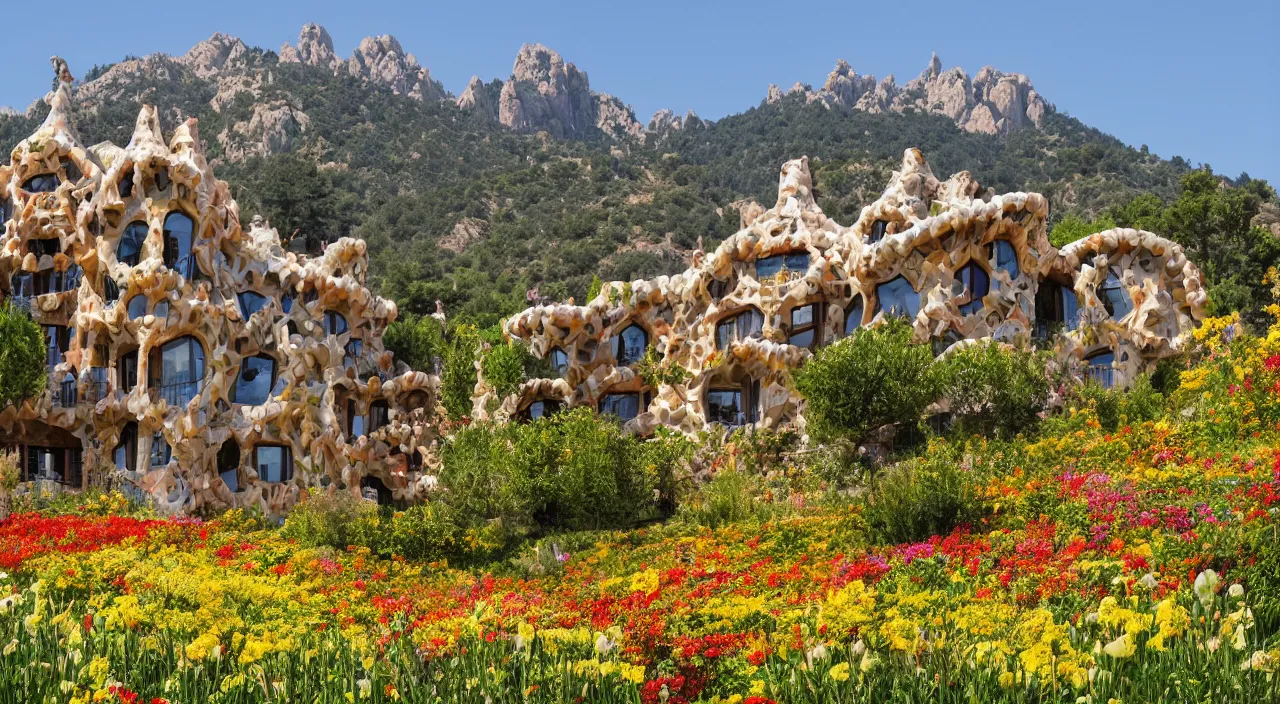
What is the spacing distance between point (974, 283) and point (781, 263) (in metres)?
7.61

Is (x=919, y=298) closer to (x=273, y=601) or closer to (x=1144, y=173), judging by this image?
(x=273, y=601)

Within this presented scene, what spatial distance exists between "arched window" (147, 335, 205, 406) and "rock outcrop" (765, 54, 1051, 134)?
113 meters

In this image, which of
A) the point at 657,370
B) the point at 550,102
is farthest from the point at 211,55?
the point at 657,370

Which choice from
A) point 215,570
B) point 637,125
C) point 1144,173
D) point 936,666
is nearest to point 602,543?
point 215,570

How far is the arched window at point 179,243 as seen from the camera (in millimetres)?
41531

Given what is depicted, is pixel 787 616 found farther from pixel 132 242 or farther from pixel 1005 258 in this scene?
pixel 132 242

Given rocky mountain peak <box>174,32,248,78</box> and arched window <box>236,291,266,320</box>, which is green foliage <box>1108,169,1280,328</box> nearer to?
arched window <box>236,291,266,320</box>

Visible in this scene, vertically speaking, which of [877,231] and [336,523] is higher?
[877,231]

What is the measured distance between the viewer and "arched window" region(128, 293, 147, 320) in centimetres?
4012

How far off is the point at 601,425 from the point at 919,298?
14.3 m

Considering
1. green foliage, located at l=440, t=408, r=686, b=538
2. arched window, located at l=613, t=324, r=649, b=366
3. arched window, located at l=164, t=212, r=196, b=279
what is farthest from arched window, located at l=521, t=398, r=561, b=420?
arched window, located at l=164, t=212, r=196, b=279

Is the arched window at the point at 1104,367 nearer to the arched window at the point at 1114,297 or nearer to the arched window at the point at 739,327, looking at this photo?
the arched window at the point at 1114,297

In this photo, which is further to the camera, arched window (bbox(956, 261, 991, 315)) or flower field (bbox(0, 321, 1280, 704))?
arched window (bbox(956, 261, 991, 315))

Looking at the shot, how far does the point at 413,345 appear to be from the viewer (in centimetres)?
5525
